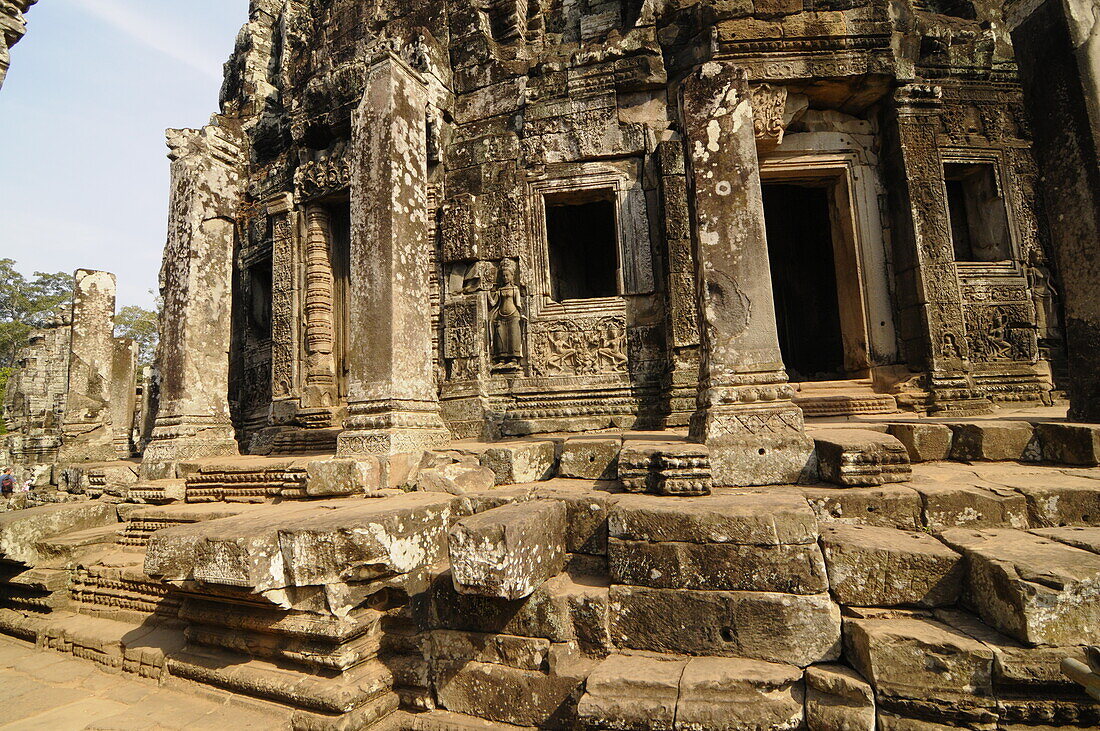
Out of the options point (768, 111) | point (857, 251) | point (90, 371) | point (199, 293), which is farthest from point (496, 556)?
point (90, 371)

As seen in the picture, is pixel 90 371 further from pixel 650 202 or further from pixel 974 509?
pixel 974 509

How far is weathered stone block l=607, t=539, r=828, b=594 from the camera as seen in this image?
8.84ft

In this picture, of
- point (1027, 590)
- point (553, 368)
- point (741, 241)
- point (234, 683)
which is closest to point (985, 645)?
point (1027, 590)

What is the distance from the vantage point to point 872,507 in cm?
317

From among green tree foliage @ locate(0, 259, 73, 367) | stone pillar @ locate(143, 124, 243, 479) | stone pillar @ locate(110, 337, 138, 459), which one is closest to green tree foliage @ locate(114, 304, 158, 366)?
green tree foliage @ locate(0, 259, 73, 367)

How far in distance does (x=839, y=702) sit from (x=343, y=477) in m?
3.66

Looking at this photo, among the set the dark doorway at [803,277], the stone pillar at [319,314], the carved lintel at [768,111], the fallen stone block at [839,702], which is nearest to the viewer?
the fallen stone block at [839,702]

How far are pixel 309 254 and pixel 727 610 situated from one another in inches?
334

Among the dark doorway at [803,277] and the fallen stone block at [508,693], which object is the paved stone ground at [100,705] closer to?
the fallen stone block at [508,693]

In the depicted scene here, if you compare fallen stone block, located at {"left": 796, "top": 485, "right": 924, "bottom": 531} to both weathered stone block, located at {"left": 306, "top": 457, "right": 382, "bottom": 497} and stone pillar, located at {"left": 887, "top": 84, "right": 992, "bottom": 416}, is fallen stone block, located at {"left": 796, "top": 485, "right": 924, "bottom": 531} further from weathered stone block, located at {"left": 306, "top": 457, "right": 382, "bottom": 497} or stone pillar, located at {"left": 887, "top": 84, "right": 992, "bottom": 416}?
stone pillar, located at {"left": 887, "top": 84, "right": 992, "bottom": 416}

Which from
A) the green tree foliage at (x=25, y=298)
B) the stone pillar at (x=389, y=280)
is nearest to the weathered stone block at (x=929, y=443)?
the stone pillar at (x=389, y=280)

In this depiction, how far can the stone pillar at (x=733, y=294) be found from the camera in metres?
3.71

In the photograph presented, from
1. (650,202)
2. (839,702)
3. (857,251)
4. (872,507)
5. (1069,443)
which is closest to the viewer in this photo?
(839,702)

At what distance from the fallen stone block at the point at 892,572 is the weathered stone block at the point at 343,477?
3.34 meters
